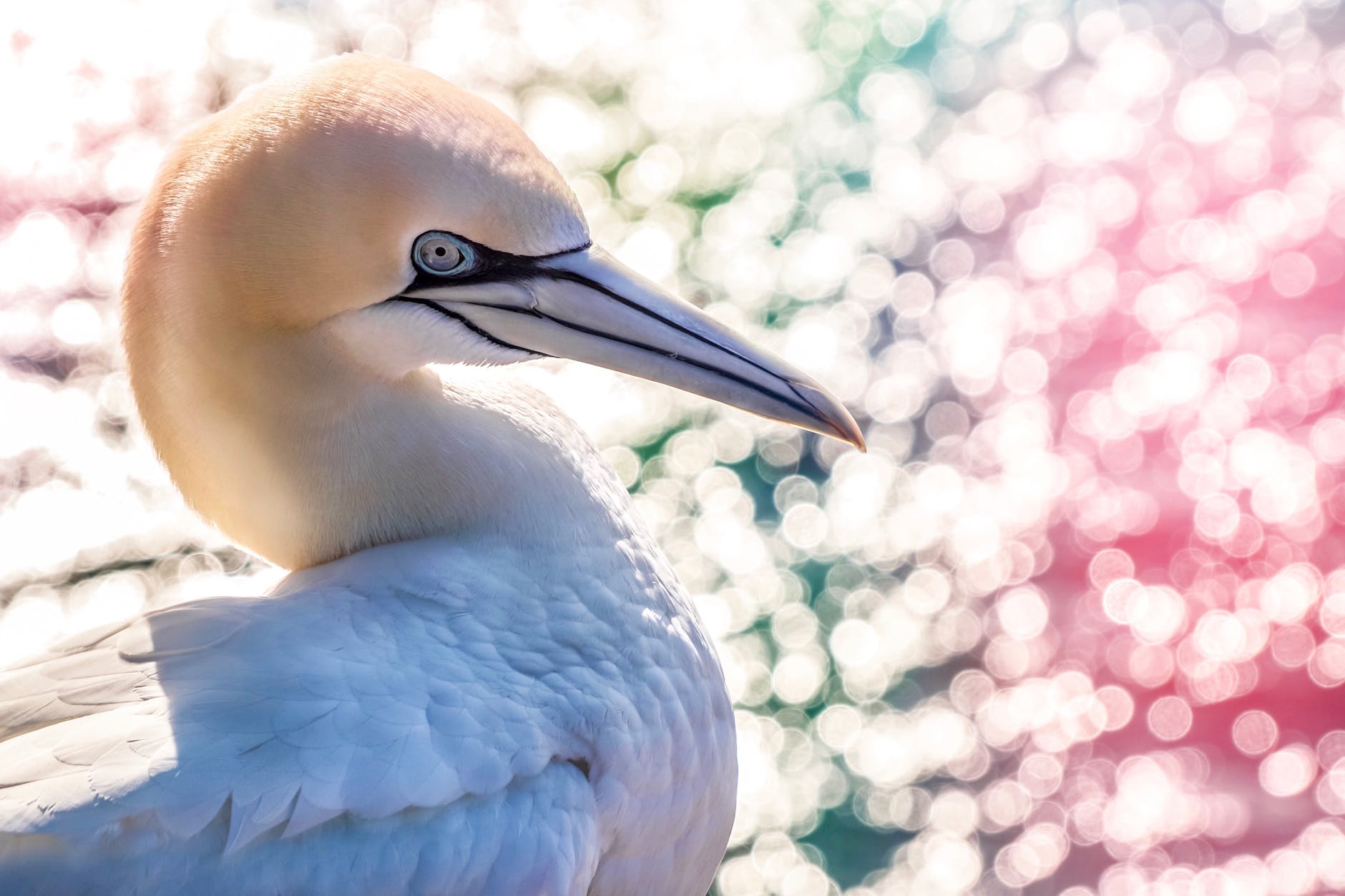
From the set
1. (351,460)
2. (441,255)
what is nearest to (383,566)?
(351,460)

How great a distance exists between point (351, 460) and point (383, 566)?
160 millimetres

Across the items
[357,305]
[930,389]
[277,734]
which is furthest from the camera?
[930,389]

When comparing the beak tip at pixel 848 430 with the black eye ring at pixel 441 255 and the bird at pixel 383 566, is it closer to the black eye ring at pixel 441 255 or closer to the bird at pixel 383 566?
the bird at pixel 383 566

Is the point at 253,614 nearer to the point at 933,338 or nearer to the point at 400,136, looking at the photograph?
the point at 400,136

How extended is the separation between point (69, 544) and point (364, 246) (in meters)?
3.88

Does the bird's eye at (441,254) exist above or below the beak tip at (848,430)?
above

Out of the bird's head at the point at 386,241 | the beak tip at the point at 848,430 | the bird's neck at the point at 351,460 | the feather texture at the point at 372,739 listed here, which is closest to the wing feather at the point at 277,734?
the feather texture at the point at 372,739

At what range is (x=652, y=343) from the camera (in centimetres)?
214

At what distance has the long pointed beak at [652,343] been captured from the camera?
2.11 metres

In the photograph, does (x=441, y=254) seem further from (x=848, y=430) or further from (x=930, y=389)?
(x=930, y=389)

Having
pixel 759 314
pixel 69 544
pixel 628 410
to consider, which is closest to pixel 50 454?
pixel 69 544

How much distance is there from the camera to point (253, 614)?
202cm

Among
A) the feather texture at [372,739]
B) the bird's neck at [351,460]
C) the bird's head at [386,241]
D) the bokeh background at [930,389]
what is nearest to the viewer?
the feather texture at [372,739]

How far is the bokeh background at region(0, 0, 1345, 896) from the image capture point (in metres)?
4.75
